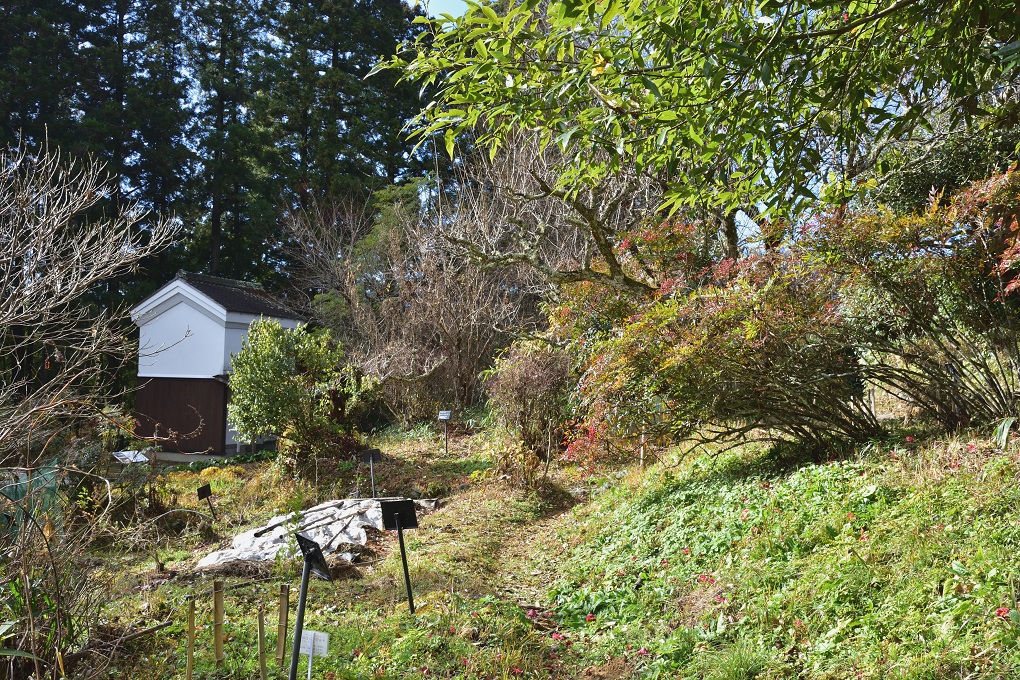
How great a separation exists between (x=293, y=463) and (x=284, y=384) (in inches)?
58.1

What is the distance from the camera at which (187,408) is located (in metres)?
17.9

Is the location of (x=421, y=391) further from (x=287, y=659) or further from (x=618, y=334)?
(x=287, y=659)

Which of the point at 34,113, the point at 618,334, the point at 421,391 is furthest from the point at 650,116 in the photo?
the point at 34,113

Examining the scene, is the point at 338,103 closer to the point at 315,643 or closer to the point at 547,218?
the point at 547,218

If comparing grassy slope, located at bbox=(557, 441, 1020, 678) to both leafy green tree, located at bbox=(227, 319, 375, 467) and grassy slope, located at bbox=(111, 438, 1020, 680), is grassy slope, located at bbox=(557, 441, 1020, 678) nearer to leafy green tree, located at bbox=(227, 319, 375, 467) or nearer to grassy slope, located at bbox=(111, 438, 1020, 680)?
grassy slope, located at bbox=(111, 438, 1020, 680)

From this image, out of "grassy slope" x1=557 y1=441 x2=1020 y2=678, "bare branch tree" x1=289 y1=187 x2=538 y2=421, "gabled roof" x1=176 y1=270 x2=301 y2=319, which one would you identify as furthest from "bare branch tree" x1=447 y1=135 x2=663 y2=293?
"gabled roof" x1=176 y1=270 x2=301 y2=319

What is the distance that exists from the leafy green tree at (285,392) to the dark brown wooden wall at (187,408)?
4.56 m

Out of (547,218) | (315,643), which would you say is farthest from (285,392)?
(315,643)

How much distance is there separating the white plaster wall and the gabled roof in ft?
1.75

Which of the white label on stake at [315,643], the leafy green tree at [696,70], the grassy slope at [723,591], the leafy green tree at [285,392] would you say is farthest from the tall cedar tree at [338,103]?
the white label on stake at [315,643]

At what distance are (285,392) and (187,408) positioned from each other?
264 inches

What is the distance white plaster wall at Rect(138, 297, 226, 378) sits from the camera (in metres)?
17.4

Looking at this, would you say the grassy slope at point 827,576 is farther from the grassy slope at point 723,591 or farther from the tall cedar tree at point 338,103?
the tall cedar tree at point 338,103

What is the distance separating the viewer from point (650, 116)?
4.21 meters
